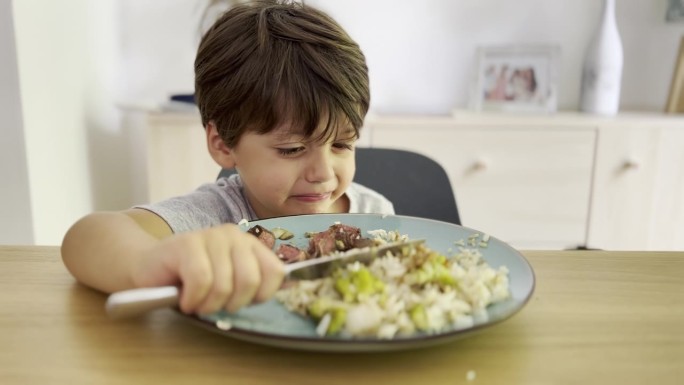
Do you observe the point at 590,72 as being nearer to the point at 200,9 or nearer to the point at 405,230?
the point at 200,9

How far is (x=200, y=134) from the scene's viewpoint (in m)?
1.99

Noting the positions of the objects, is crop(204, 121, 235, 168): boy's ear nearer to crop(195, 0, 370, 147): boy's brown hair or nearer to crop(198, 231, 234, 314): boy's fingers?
crop(195, 0, 370, 147): boy's brown hair

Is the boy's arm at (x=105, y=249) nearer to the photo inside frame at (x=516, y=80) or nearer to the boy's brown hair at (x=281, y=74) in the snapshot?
the boy's brown hair at (x=281, y=74)

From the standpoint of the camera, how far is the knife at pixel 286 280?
1.42ft

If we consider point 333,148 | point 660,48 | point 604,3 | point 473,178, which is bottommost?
point 473,178

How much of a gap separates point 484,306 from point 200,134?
64.6 inches

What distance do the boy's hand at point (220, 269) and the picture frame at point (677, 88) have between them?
2.25 m

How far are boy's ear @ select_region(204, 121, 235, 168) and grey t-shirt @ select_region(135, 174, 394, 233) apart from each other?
0.16 feet

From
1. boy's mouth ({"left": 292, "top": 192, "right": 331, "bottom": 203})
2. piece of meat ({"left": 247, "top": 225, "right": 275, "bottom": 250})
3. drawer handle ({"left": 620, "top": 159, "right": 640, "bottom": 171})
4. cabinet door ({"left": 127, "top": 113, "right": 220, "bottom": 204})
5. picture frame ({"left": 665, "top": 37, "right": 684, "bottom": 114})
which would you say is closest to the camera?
piece of meat ({"left": 247, "top": 225, "right": 275, "bottom": 250})

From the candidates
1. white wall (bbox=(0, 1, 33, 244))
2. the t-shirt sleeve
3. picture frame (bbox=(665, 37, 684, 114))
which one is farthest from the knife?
picture frame (bbox=(665, 37, 684, 114))

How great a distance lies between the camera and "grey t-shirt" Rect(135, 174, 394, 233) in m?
0.81

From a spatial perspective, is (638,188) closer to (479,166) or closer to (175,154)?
A: (479,166)

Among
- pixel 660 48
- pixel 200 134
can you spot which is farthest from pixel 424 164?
pixel 660 48

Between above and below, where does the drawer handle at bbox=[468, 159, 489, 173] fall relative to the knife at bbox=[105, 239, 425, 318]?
below
